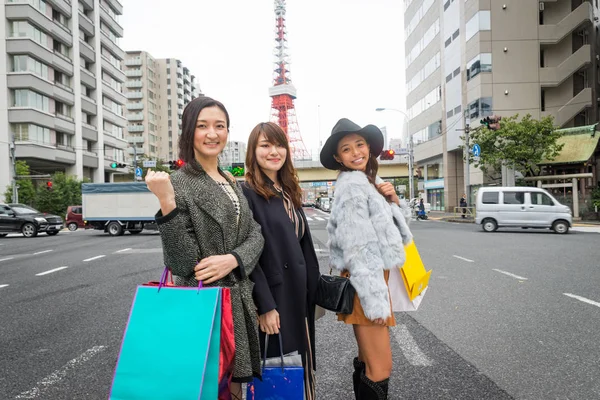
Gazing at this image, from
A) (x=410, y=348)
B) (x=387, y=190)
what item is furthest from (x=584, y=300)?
(x=387, y=190)

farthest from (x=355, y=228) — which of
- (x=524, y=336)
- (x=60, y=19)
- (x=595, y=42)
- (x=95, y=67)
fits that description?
(x=95, y=67)

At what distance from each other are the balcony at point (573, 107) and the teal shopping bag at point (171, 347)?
36266 millimetres

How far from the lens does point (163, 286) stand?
→ 1.73 meters

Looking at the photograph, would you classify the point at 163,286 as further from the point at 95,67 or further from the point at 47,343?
the point at 95,67

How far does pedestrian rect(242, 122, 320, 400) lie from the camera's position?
2107 mm

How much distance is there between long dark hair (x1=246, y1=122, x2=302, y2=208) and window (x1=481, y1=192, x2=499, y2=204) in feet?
57.1

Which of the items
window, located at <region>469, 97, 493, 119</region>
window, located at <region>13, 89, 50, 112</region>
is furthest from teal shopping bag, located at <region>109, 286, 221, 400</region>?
window, located at <region>13, 89, 50, 112</region>

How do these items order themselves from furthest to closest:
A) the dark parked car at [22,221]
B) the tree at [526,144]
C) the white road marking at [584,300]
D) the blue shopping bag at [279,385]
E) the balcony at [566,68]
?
the balcony at [566,68] < the tree at [526,144] < the dark parked car at [22,221] < the white road marking at [584,300] < the blue shopping bag at [279,385]

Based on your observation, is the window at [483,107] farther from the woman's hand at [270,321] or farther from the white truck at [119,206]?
the woman's hand at [270,321]

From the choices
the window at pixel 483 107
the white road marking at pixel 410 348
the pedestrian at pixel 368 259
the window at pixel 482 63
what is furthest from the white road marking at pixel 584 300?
the window at pixel 482 63

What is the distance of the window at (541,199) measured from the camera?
56.9 ft

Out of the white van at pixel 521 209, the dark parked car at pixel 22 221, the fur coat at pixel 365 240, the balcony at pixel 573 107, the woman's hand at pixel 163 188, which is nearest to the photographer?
the woman's hand at pixel 163 188

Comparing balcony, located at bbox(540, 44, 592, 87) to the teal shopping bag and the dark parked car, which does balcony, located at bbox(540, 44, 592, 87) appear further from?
the teal shopping bag

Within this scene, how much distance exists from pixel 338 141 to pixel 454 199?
41758 millimetres
